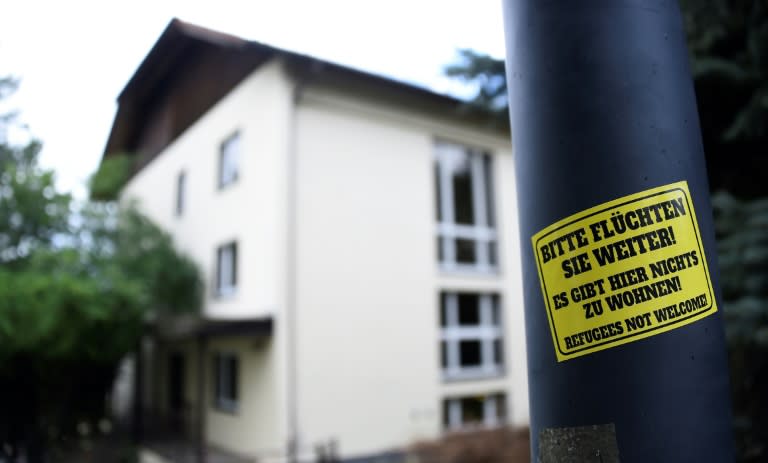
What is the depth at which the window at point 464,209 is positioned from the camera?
571 inches

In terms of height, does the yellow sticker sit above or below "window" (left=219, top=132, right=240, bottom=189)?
below

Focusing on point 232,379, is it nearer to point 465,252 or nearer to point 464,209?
point 465,252

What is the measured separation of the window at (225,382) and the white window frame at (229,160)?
4163 mm

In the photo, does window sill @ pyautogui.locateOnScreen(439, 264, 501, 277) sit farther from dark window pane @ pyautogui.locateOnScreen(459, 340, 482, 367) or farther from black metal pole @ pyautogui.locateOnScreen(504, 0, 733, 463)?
black metal pole @ pyautogui.locateOnScreen(504, 0, 733, 463)

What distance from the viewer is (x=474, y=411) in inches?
557

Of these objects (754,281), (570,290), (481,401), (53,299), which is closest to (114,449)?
(53,299)

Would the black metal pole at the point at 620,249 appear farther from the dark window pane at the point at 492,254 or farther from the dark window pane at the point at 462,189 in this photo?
the dark window pane at the point at 492,254

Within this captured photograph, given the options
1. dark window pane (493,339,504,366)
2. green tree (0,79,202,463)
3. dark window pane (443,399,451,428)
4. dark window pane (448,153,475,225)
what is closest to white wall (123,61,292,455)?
green tree (0,79,202,463)

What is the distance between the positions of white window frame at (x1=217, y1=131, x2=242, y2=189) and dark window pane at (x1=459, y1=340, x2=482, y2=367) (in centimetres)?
674

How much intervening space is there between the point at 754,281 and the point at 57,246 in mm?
13784

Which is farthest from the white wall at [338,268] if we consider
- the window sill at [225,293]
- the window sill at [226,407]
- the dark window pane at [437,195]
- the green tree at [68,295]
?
the green tree at [68,295]

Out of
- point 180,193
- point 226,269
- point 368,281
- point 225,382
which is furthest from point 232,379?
point 180,193

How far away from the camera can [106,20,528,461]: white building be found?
1188 centimetres

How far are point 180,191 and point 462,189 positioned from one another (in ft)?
25.7
